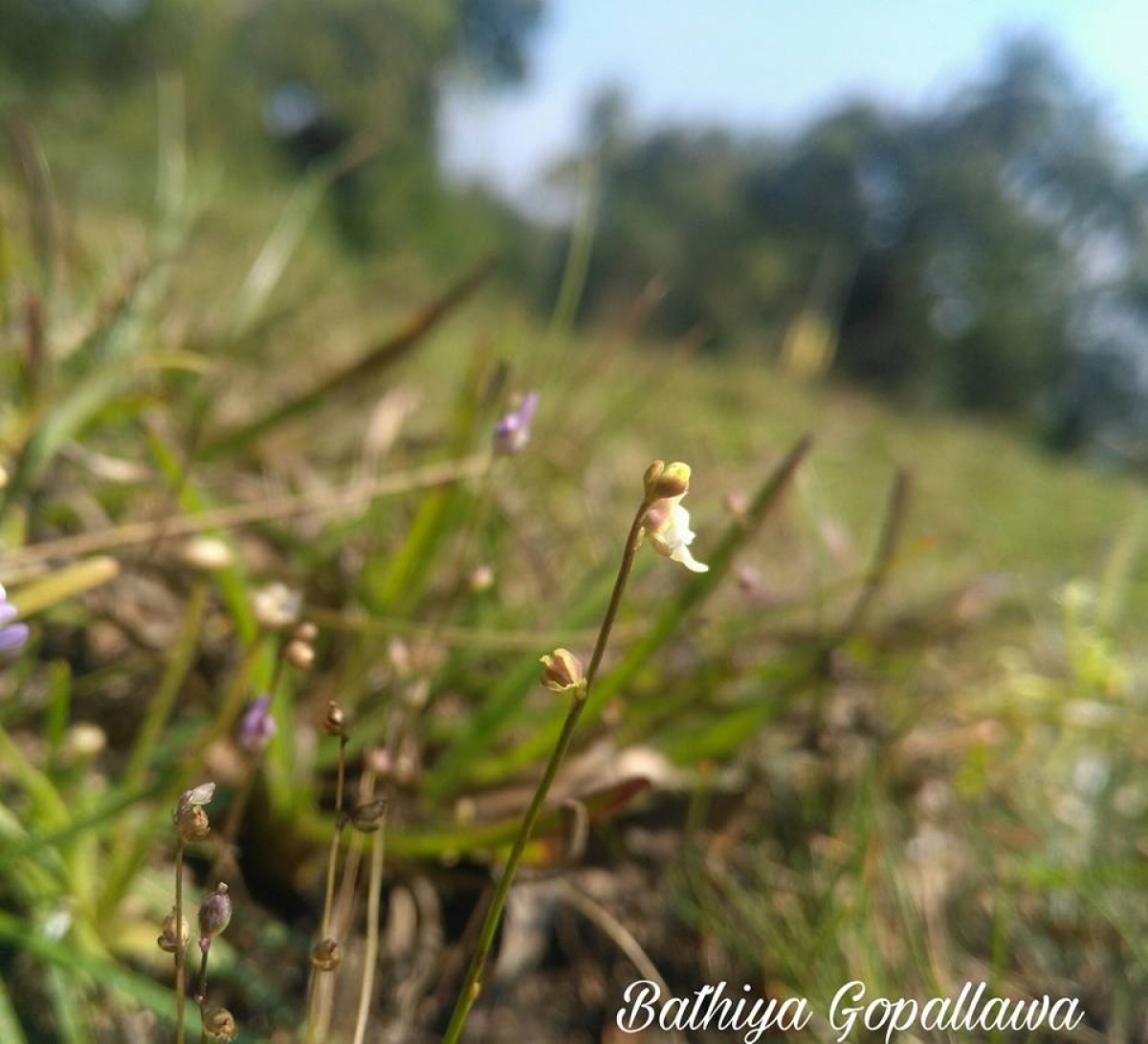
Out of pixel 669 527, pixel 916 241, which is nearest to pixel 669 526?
pixel 669 527

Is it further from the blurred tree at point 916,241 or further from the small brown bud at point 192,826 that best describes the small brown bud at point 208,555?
the blurred tree at point 916,241

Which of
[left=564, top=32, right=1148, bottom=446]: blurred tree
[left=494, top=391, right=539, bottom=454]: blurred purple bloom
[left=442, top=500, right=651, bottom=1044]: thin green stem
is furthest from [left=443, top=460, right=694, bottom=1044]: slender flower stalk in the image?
[left=564, top=32, right=1148, bottom=446]: blurred tree

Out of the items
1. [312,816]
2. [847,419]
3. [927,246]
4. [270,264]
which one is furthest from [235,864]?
[927,246]

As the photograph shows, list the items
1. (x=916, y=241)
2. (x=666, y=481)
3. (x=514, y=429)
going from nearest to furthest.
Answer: (x=666, y=481)
(x=514, y=429)
(x=916, y=241)

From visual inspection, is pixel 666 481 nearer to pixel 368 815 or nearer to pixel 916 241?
pixel 368 815

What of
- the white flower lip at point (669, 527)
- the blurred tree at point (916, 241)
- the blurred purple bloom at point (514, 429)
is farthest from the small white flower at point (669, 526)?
the blurred tree at point (916, 241)

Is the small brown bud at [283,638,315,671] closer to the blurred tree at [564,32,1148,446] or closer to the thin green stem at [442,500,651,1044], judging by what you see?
the thin green stem at [442,500,651,1044]

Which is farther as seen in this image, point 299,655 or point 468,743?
point 468,743

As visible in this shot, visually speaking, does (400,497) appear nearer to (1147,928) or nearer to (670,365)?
(670,365)
